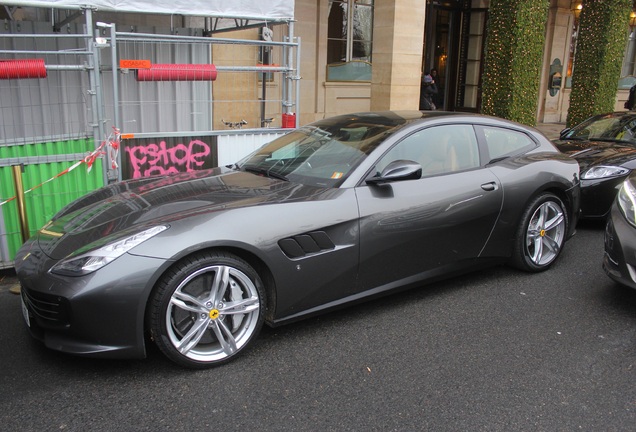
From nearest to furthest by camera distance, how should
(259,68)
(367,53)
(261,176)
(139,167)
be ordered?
1. (261,176)
2. (139,167)
3. (259,68)
4. (367,53)

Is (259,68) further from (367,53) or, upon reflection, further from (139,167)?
(367,53)

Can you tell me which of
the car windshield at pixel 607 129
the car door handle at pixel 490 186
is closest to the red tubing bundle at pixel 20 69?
the car door handle at pixel 490 186

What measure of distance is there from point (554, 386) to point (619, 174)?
13.4ft

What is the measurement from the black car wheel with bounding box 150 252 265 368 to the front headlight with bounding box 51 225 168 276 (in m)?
0.27

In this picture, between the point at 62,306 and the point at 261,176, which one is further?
the point at 261,176

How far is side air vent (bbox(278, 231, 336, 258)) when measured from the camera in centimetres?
359

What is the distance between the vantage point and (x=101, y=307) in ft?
10.2

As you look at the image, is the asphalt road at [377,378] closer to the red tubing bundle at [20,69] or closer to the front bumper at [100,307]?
the front bumper at [100,307]

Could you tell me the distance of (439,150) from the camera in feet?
14.9

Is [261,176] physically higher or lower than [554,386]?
higher

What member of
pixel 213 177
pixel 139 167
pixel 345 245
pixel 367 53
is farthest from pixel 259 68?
pixel 367 53

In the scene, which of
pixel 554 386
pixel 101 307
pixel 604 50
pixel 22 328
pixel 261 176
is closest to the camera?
pixel 101 307

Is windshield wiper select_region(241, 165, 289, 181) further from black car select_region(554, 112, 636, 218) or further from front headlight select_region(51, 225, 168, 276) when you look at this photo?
black car select_region(554, 112, 636, 218)

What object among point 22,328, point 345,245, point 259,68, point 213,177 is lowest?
point 22,328
